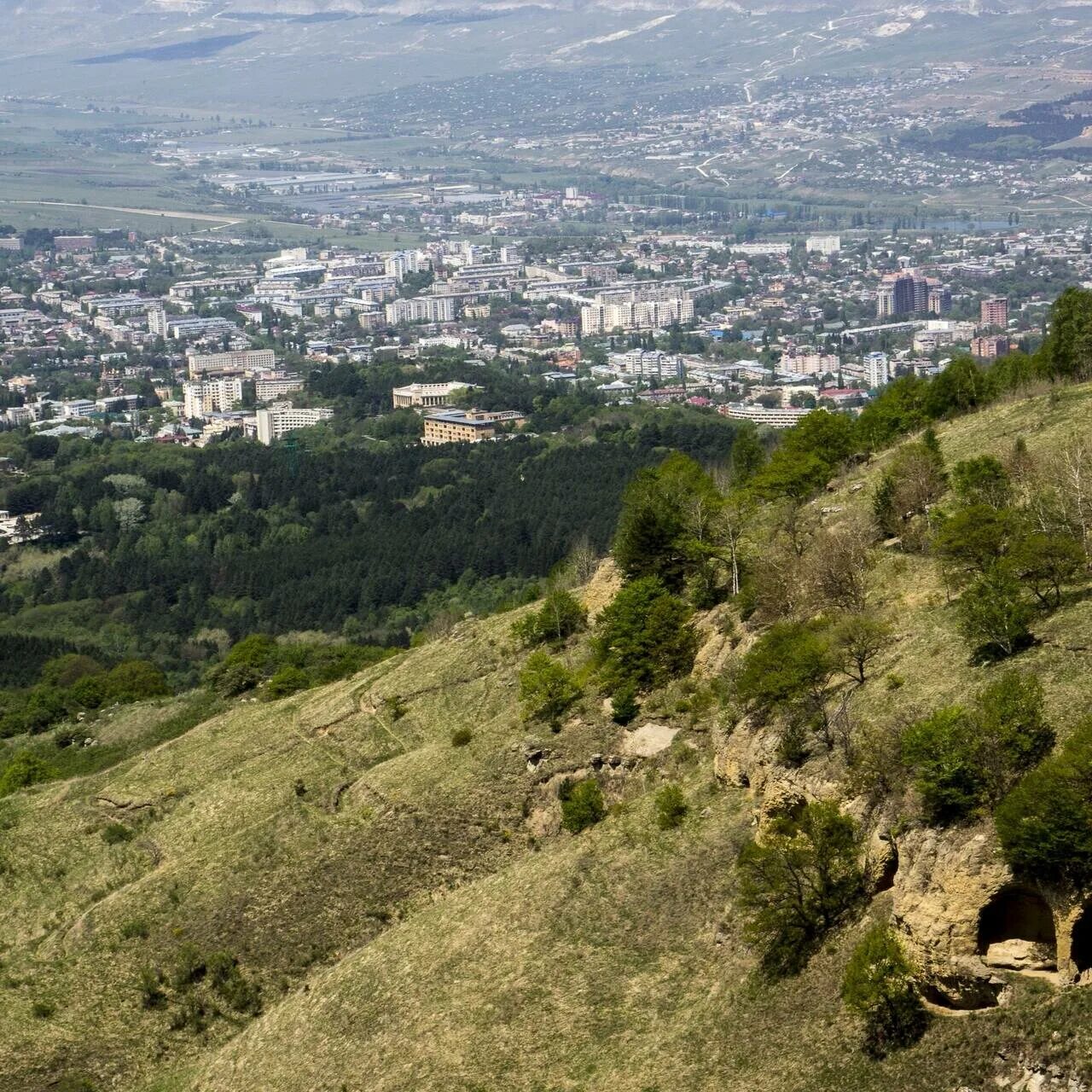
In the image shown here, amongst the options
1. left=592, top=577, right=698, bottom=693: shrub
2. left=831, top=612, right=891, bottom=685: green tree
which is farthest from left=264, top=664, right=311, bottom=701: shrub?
left=831, top=612, right=891, bottom=685: green tree

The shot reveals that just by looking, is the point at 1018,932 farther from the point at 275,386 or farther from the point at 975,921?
the point at 275,386

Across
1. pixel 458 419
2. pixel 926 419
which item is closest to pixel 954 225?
pixel 458 419

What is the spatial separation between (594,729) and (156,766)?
10180 millimetres

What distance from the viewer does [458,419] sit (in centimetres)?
10281

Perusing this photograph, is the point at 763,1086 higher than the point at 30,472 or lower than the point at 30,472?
higher

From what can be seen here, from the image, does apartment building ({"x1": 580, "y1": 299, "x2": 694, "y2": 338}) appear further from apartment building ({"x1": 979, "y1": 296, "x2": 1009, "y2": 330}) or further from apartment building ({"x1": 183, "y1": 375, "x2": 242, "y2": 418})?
apartment building ({"x1": 183, "y1": 375, "x2": 242, "y2": 418})

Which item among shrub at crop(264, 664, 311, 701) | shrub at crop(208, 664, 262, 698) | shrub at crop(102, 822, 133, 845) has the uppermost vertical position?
shrub at crop(102, 822, 133, 845)

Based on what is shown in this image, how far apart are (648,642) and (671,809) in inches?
175

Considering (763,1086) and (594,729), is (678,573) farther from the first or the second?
(763,1086)

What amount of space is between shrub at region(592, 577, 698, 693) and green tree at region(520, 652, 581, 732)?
0.60 m

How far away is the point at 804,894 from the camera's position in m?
22.7

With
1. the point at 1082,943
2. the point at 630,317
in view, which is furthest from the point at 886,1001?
the point at 630,317

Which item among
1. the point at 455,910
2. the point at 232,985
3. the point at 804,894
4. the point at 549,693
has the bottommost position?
the point at 232,985

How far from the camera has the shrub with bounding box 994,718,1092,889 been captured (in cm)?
1966
